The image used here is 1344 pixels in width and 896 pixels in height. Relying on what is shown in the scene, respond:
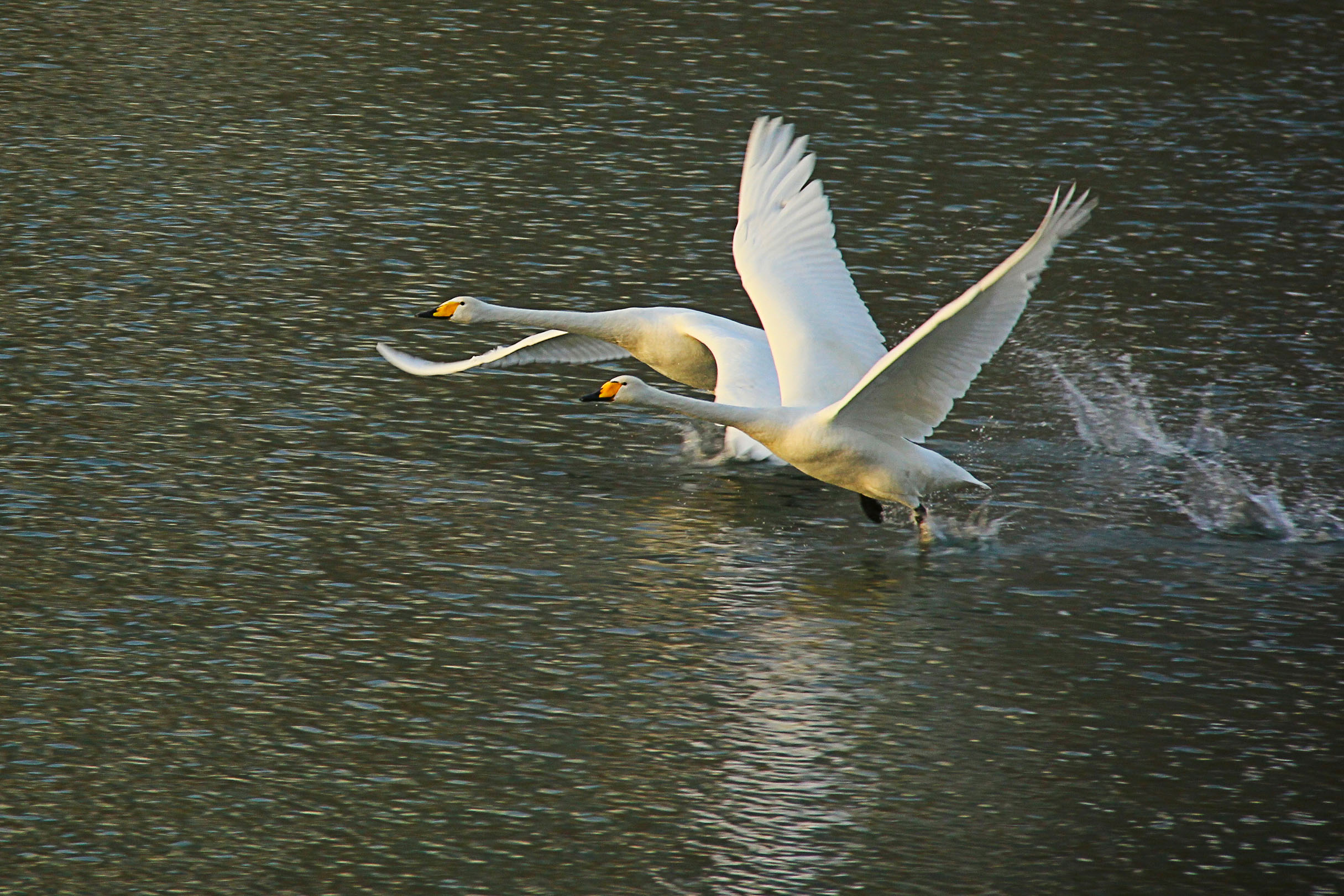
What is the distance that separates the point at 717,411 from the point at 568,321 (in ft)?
6.74

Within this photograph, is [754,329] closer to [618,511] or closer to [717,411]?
[618,511]

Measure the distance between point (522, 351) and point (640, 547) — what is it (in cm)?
288

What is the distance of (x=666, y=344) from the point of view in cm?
1362

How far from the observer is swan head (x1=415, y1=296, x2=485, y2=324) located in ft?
45.1

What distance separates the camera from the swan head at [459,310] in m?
13.8

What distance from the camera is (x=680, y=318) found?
44.5 ft

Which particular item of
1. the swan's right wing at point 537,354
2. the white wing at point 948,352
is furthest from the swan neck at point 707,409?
the swan's right wing at point 537,354

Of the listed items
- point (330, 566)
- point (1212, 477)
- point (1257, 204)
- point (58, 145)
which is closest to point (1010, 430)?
point (1212, 477)

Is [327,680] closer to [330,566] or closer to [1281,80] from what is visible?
[330,566]

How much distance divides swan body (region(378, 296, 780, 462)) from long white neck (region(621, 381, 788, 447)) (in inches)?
46.9

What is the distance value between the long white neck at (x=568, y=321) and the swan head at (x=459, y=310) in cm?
24

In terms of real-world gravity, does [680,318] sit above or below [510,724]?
above

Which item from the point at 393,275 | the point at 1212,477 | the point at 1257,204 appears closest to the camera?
the point at 1212,477

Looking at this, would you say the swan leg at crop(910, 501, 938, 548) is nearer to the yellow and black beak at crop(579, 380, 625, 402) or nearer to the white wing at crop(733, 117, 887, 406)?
the white wing at crop(733, 117, 887, 406)
